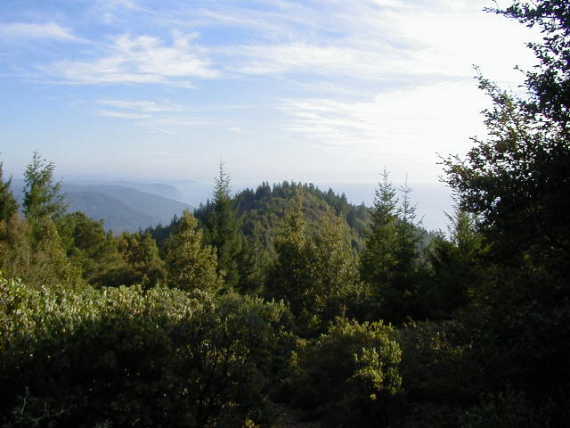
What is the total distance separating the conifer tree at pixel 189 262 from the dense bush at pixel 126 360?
10841mm

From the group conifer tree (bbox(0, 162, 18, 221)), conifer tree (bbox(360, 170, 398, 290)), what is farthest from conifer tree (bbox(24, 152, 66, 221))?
conifer tree (bbox(360, 170, 398, 290))

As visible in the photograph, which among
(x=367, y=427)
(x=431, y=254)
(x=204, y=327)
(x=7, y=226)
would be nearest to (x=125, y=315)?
(x=204, y=327)

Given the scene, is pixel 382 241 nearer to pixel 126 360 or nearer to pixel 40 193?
pixel 126 360

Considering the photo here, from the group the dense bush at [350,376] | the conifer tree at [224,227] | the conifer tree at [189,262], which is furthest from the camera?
the conifer tree at [224,227]

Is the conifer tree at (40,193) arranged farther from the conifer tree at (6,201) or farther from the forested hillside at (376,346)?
the forested hillside at (376,346)

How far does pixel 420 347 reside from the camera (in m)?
8.59

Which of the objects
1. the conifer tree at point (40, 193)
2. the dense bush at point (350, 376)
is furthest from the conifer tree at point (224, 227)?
the dense bush at point (350, 376)

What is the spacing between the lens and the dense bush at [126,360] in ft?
16.2

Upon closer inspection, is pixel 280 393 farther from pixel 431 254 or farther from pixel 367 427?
pixel 431 254

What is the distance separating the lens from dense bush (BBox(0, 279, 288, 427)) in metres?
4.93

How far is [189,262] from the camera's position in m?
17.7

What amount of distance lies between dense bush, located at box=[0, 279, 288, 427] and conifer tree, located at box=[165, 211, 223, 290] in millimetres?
10841

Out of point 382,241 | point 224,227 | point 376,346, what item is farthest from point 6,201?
point 376,346

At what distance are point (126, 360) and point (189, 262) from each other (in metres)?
12.3
